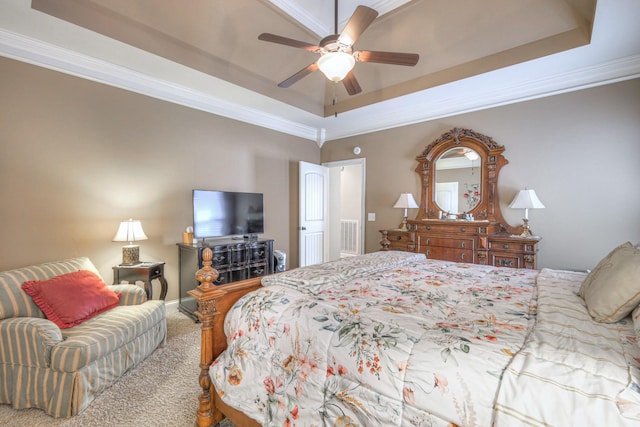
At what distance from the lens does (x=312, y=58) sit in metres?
3.86

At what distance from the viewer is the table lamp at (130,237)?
2.89 m

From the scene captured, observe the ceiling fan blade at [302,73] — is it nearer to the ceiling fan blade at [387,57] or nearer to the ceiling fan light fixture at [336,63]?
the ceiling fan light fixture at [336,63]

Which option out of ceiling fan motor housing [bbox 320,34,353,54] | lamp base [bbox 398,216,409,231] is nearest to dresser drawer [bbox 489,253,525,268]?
lamp base [bbox 398,216,409,231]

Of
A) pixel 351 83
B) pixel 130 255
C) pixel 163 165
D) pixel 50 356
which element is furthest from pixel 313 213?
pixel 50 356

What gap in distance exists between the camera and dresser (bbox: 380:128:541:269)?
3264 mm

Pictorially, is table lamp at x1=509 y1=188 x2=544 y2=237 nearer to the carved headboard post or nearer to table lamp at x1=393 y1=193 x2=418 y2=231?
table lamp at x1=393 y1=193 x2=418 y2=231

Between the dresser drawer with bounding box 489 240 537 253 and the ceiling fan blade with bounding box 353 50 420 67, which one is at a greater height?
the ceiling fan blade with bounding box 353 50 420 67

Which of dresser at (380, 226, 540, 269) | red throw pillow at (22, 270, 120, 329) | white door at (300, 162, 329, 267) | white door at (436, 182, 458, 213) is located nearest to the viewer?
red throw pillow at (22, 270, 120, 329)

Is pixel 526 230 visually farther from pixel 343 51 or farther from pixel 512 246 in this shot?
pixel 343 51

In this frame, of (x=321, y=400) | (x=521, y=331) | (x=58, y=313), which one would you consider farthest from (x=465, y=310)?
(x=58, y=313)

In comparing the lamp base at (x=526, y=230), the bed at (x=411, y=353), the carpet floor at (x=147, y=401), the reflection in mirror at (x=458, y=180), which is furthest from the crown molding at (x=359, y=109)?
the carpet floor at (x=147, y=401)

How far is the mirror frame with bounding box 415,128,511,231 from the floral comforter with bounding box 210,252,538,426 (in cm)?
204

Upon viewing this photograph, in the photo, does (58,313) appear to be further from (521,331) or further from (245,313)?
(521,331)

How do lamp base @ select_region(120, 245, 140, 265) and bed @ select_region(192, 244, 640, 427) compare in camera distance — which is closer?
bed @ select_region(192, 244, 640, 427)
